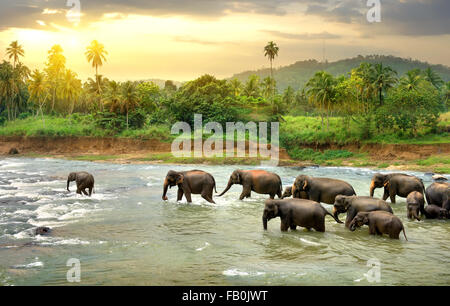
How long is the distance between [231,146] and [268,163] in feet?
18.9

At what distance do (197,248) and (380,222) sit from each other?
481 centimetres

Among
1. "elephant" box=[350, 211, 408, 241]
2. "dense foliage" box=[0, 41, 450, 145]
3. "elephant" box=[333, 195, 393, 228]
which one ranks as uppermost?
"dense foliage" box=[0, 41, 450, 145]

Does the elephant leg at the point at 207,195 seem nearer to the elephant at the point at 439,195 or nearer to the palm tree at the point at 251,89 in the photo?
the elephant at the point at 439,195

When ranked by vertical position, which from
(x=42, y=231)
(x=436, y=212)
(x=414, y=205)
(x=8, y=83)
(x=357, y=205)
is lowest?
(x=42, y=231)

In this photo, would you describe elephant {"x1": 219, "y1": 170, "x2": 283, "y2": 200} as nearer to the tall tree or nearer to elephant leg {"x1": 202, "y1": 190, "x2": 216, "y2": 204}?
elephant leg {"x1": 202, "y1": 190, "x2": 216, "y2": 204}

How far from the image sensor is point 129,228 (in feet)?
44.6

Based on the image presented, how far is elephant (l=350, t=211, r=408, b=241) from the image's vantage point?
11.4 metres

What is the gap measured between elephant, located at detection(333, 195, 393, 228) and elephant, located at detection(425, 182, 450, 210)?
3523 mm

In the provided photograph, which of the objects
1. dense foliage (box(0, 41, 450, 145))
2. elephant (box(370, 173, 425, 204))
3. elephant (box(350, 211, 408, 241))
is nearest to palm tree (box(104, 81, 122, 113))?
dense foliage (box(0, 41, 450, 145))

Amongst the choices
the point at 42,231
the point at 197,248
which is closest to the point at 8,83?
the point at 42,231

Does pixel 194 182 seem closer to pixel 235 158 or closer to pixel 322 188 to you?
pixel 322 188

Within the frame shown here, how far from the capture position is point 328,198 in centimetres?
1482
